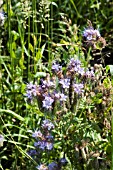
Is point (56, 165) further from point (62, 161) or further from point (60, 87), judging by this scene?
point (60, 87)

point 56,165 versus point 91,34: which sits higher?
point 91,34

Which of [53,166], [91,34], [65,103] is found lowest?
[53,166]

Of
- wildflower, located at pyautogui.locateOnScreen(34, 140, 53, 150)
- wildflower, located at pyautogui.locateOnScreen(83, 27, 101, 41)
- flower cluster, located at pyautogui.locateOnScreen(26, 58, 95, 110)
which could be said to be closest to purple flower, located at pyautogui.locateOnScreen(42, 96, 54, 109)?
flower cluster, located at pyautogui.locateOnScreen(26, 58, 95, 110)

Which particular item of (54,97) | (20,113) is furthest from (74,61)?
(20,113)

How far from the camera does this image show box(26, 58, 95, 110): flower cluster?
222 cm

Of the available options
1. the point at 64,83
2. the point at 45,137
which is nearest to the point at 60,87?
the point at 64,83

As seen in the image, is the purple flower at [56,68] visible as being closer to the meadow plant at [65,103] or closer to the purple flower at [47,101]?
the meadow plant at [65,103]

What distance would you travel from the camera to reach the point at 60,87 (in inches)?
89.9

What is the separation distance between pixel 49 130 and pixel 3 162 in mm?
699

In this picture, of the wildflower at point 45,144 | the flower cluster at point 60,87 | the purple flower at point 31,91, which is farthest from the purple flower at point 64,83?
the wildflower at point 45,144

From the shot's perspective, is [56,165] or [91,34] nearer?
[56,165]

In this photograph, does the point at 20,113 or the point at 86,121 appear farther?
the point at 20,113

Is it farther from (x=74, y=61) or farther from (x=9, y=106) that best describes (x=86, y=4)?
(x=74, y=61)

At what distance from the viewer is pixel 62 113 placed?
7.52 ft
